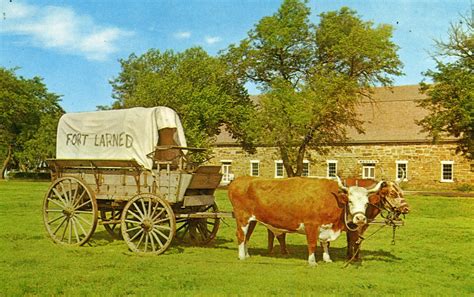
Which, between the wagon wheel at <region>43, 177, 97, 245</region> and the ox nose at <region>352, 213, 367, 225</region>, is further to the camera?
the wagon wheel at <region>43, 177, 97, 245</region>

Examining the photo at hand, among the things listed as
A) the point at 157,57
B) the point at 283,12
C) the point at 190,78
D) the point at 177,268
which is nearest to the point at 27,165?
the point at 157,57

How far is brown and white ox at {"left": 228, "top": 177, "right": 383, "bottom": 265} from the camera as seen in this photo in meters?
10.0

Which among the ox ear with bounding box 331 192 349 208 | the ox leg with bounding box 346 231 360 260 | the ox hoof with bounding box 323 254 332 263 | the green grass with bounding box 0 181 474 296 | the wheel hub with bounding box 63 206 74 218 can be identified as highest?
the ox ear with bounding box 331 192 349 208

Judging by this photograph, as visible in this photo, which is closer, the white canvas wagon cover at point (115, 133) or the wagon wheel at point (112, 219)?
A: the white canvas wagon cover at point (115, 133)

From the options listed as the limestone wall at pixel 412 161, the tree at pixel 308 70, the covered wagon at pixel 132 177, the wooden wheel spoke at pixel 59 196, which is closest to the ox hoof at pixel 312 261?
the covered wagon at pixel 132 177

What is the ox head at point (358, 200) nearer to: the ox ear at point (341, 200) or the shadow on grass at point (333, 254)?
the ox ear at point (341, 200)

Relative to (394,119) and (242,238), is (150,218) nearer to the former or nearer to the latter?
(242,238)

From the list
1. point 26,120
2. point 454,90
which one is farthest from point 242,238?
point 26,120

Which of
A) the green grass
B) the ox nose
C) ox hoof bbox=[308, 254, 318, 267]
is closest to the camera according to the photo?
the green grass

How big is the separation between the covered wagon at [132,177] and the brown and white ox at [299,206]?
2.56 ft

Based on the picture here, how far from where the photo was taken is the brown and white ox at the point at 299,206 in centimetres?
1004

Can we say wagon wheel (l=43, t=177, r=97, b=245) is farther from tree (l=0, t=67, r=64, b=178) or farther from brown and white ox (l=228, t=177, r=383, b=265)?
tree (l=0, t=67, r=64, b=178)

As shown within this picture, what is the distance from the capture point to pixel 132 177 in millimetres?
11977

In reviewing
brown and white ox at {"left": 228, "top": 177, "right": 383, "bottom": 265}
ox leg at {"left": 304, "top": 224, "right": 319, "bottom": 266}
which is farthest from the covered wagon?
ox leg at {"left": 304, "top": 224, "right": 319, "bottom": 266}
